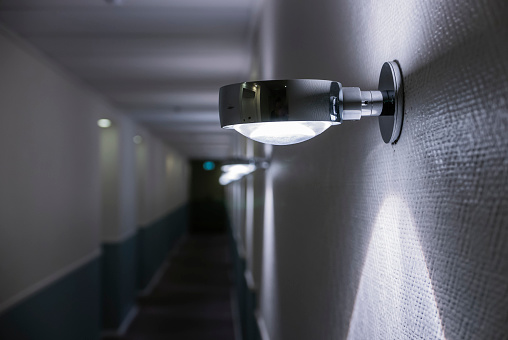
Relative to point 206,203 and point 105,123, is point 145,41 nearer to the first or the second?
point 105,123

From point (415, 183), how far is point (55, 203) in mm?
3923

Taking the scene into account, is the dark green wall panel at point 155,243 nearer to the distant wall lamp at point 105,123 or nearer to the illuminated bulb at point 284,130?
the distant wall lamp at point 105,123

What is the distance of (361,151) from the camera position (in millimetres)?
972

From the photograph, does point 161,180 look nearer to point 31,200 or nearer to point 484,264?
point 31,200

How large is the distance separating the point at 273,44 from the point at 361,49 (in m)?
1.40

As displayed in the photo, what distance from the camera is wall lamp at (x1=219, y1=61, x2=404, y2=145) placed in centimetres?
75

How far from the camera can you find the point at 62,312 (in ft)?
14.3

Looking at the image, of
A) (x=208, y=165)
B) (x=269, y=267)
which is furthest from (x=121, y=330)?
(x=208, y=165)

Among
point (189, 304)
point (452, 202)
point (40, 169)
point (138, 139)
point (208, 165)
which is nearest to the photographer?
point (452, 202)

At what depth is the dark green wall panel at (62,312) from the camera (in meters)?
3.41

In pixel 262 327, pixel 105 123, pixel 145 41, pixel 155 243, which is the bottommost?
pixel 155 243

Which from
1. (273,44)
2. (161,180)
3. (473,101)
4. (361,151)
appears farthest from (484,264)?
(161,180)

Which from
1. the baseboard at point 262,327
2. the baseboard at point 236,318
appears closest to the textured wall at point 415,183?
the baseboard at point 262,327

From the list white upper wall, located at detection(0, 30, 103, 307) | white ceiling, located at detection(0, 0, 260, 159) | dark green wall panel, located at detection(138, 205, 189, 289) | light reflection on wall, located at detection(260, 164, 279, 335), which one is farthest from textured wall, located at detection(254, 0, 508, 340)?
Answer: dark green wall panel, located at detection(138, 205, 189, 289)
